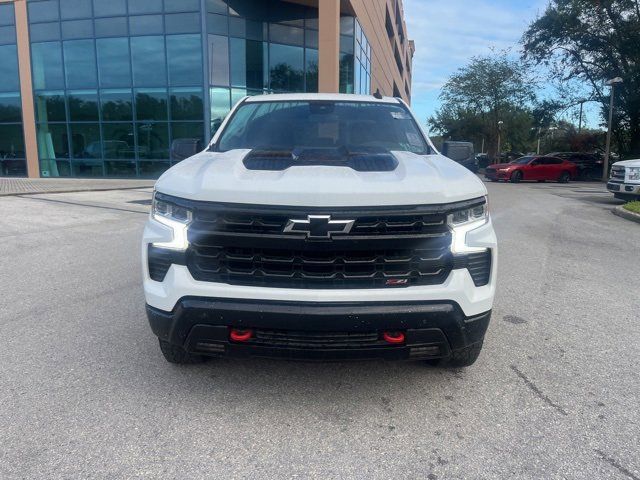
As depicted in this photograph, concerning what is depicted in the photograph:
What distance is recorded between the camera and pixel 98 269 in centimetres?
639

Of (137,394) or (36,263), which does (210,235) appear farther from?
(36,263)

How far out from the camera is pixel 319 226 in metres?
2.60

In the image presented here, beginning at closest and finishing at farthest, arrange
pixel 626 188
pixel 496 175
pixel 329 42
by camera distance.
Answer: pixel 626 188, pixel 329 42, pixel 496 175

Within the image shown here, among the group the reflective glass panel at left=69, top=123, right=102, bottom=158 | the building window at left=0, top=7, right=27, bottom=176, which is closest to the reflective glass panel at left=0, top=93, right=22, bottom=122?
the building window at left=0, top=7, right=27, bottom=176

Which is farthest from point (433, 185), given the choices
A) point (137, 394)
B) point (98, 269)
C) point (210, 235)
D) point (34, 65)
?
point (34, 65)

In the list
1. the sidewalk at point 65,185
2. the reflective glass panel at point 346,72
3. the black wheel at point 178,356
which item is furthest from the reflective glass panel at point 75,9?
the black wheel at point 178,356

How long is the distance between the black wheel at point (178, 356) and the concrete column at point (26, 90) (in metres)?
23.8

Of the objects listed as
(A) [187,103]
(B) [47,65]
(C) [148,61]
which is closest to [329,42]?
(A) [187,103]

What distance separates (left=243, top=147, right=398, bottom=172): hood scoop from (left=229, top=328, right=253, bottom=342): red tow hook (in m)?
0.95

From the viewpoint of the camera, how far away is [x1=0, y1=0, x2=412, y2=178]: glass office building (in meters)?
20.5

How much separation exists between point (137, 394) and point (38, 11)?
24486mm

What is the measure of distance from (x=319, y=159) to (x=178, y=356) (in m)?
1.59

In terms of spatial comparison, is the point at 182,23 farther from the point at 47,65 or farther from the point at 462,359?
the point at 462,359

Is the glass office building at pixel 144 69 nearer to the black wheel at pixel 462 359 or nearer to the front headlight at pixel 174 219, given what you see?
the front headlight at pixel 174 219
